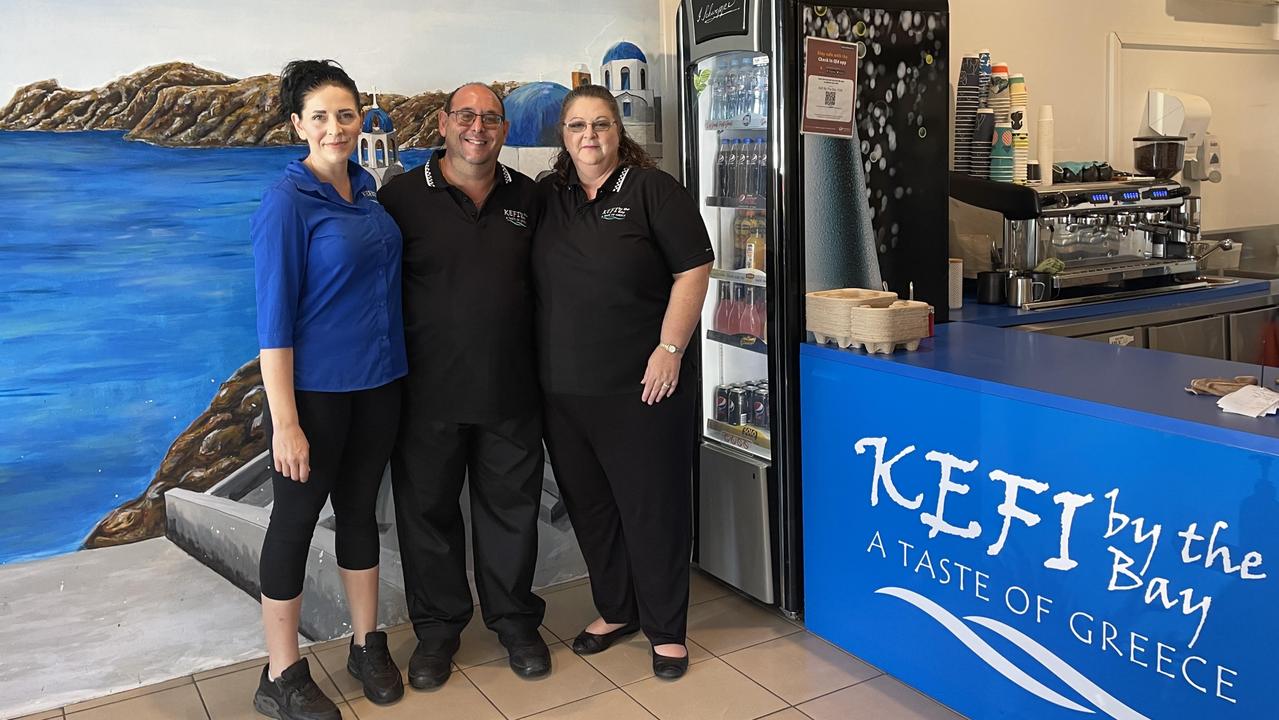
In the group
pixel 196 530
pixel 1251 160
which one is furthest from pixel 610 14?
pixel 1251 160

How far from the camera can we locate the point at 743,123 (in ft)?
11.0

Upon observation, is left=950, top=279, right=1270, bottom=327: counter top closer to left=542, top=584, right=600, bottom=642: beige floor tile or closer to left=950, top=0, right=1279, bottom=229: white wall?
left=950, top=0, right=1279, bottom=229: white wall

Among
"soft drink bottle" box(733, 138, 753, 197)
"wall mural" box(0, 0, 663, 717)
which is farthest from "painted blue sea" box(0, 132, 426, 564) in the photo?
"soft drink bottle" box(733, 138, 753, 197)

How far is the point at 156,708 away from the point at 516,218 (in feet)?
5.62

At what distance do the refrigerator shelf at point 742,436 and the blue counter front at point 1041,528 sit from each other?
24 cm

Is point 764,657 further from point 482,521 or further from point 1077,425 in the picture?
point 1077,425

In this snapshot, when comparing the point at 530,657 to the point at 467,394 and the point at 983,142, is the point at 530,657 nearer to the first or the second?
the point at 467,394

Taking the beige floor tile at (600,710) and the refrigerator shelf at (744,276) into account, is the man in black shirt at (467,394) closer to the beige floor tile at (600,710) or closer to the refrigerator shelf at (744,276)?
the beige floor tile at (600,710)

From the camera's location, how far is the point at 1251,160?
5.52 m

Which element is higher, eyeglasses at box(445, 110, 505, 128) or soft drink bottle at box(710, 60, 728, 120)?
soft drink bottle at box(710, 60, 728, 120)

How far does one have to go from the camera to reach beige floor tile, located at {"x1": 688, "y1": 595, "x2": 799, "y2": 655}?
11.0 feet

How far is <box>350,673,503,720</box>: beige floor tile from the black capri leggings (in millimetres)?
419

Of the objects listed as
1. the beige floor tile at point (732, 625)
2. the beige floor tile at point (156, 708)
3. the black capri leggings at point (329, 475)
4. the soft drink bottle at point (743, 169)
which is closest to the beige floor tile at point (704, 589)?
the beige floor tile at point (732, 625)

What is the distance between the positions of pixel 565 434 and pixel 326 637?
1.08 m
